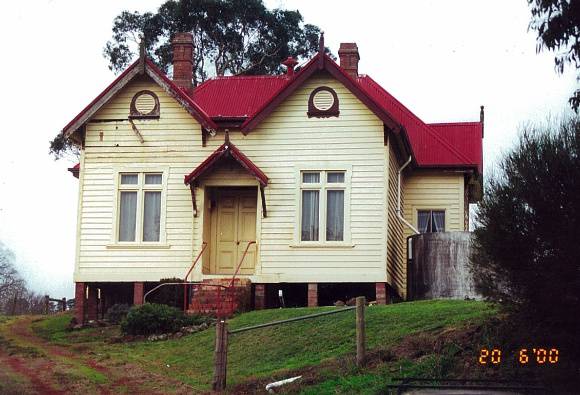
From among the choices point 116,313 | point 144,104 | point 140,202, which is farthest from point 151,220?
point 144,104

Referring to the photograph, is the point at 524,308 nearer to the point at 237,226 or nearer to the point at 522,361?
the point at 522,361

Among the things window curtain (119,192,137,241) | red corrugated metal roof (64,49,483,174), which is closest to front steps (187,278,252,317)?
window curtain (119,192,137,241)

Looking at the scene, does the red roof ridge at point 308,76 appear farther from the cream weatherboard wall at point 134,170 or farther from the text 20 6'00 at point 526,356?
the text 20 6'00 at point 526,356

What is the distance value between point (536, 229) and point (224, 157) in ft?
50.6

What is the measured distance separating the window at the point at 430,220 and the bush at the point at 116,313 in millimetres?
9731

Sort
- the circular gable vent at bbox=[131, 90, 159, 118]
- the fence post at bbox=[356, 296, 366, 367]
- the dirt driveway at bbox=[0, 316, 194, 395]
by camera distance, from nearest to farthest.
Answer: the fence post at bbox=[356, 296, 366, 367]
the dirt driveway at bbox=[0, 316, 194, 395]
the circular gable vent at bbox=[131, 90, 159, 118]

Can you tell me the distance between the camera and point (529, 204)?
16469 mm

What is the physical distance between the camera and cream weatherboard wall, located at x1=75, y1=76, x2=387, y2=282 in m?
30.5

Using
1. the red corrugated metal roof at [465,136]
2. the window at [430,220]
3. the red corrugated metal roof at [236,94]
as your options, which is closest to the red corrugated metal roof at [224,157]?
the red corrugated metal roof at [236,94]

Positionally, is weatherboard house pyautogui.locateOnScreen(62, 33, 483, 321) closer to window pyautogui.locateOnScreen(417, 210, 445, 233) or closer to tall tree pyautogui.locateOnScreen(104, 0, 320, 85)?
window pyautogui.locateOnScreen(417, 210, 445, 233)

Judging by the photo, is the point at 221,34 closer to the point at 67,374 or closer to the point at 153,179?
the point at 153,179

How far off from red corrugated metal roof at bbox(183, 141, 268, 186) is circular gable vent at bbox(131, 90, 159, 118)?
2279 millimetres

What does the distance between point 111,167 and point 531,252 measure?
1771cm

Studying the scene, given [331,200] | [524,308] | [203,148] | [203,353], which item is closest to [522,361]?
[524,308]
